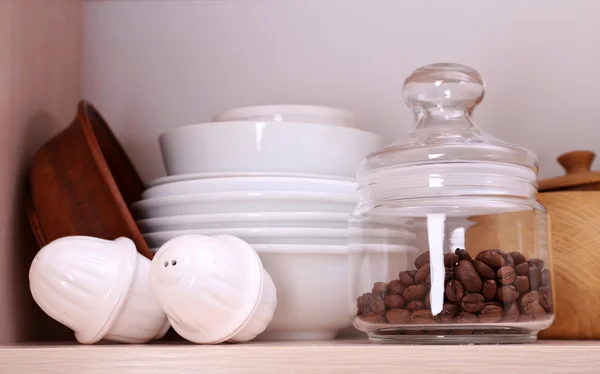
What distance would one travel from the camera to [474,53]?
3.40 feet

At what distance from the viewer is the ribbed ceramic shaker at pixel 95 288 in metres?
0.68

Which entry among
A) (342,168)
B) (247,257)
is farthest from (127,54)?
(247,257)

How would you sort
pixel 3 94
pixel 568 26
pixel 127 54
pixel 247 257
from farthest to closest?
1. pixel 127 54
2. pixel 568 26
3. pixel 3 94
4. pixel 247 257

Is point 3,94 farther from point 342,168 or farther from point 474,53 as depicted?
point 474,53

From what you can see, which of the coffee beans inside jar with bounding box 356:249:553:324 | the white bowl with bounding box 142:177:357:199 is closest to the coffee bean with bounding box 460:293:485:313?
the coffee beans inside jar with bounding box 356:249:553:324

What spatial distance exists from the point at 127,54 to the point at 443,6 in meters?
0.49

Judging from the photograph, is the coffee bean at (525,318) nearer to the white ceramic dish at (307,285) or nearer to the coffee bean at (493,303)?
the coffee bean at (493,303)

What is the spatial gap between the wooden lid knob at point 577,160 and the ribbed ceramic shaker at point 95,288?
0.50 meters

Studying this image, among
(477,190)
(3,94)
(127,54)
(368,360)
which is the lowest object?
(368,360)

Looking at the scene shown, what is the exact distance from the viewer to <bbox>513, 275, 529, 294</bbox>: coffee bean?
2.14ft

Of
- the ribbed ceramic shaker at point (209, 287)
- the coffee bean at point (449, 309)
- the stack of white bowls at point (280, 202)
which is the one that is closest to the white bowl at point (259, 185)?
the stack of white bowls at point (280, 202)

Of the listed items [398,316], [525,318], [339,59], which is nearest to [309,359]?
[398,316]

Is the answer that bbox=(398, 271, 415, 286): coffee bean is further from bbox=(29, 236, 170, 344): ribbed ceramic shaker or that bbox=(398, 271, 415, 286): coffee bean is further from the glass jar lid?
bbox=(29, 236, 170, 344): ribbed ceramic shaker

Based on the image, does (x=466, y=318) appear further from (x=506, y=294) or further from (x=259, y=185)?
(x=259, y=185)
